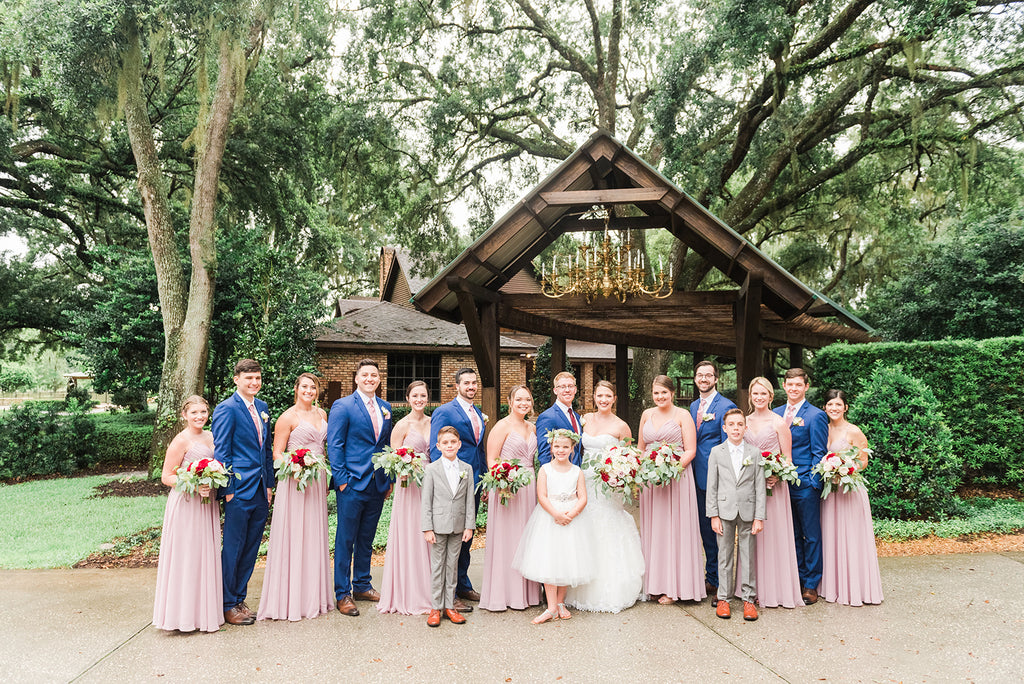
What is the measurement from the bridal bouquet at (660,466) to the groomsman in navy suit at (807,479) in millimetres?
1077

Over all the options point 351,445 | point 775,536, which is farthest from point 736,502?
point 351,445

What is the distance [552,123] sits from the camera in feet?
55.6

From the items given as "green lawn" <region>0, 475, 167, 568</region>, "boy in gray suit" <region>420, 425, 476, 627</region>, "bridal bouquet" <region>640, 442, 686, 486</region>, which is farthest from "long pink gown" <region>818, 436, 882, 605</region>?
"green lawn" <region>0, 475, 167, 568</region>

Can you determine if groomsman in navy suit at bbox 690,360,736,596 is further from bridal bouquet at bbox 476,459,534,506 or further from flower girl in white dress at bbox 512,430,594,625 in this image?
bridal bouquet at bbox 476,459,534,506

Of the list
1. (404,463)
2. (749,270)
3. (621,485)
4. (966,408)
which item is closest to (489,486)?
(404,463)

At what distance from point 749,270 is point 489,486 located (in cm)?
425

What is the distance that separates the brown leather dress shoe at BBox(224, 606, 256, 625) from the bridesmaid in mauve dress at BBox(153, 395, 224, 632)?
9cm

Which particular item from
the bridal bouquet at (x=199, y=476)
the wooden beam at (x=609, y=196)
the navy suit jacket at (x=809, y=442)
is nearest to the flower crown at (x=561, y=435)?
the navy suit jacket at (x=809, y=442)

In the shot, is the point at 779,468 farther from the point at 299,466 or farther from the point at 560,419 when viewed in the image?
the point at 299,466

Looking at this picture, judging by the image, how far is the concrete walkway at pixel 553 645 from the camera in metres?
4.00

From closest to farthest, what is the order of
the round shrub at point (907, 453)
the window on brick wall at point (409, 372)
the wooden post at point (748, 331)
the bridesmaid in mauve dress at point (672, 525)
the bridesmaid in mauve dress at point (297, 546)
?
1. the bridesmaid in mauve dress at point (297, 546)
2. the bridesmaid in mauve dress at point (672, 525)
3. the wooden post at point (748, 331)
4. the round shrub at point (907, 453)
5. the window on brick wall at point (409, 372)

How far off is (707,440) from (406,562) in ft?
9.16

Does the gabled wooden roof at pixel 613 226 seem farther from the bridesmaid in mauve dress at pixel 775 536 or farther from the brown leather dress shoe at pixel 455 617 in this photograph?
the brown leather dress shoe at pixel 455 617

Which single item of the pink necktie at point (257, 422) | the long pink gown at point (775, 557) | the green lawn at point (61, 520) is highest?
the pink necktie at point (257, 422)
